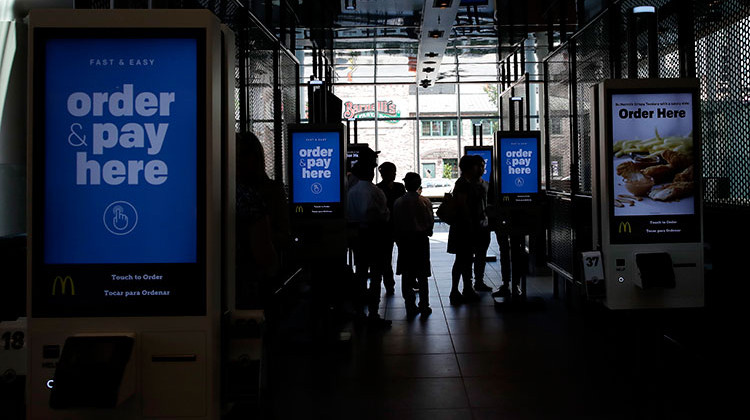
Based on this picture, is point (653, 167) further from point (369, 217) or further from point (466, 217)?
point (466, 217)

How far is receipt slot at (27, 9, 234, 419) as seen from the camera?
2.19 metres

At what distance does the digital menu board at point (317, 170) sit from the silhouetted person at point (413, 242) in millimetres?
1024

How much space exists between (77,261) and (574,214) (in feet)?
17.1

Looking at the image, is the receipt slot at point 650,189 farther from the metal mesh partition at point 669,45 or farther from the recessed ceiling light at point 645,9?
the recessed ceiling light at point 645,9

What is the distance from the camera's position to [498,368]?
5.16m

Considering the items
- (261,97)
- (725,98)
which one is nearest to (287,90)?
(261,97)

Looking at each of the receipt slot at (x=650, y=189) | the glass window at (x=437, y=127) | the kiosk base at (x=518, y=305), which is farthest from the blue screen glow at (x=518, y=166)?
the glass window at (x=437, y=127)

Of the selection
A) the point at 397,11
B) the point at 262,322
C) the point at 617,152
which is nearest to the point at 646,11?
the point at 617,152

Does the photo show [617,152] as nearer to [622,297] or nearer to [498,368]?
[622,297]

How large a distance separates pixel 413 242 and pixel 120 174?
5.28 meters

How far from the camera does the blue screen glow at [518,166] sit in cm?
799

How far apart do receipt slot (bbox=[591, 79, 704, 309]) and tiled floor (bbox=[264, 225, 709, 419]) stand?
309 mm

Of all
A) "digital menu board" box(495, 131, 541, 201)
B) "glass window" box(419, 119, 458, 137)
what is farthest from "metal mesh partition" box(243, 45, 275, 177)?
"glass window" box(419, 119, 458, 137)

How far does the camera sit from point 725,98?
4.45m
